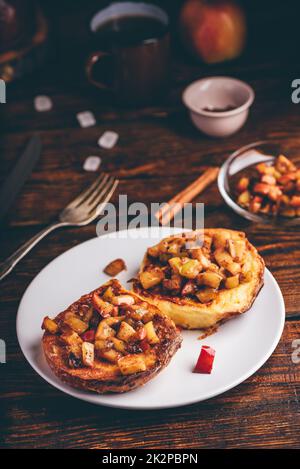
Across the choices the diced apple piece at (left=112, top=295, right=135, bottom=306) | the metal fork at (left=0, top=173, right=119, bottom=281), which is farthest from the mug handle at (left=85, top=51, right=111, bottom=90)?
the diced apple piece at (left=112, top=295, right=135, bottom=306)

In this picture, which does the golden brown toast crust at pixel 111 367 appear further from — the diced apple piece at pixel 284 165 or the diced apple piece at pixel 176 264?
the diced apple piece at pixel 284 165

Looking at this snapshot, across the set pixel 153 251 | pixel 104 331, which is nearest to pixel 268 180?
pixel 153 251

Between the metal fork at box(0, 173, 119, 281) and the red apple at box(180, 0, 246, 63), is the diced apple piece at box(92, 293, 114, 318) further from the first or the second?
the red apple at box(180, 0, 246, 63)

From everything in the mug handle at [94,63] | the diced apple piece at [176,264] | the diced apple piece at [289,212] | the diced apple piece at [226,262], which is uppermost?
the mug handle at [94,63]

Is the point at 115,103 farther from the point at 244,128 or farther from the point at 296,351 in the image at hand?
the point at 296,351

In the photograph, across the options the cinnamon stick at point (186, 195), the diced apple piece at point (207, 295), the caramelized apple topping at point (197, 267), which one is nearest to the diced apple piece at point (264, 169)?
the cinnamon stick at point (186, 195)

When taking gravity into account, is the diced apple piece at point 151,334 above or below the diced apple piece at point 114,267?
above

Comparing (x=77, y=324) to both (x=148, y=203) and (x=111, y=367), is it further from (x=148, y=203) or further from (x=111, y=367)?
(x=148, y=203)
